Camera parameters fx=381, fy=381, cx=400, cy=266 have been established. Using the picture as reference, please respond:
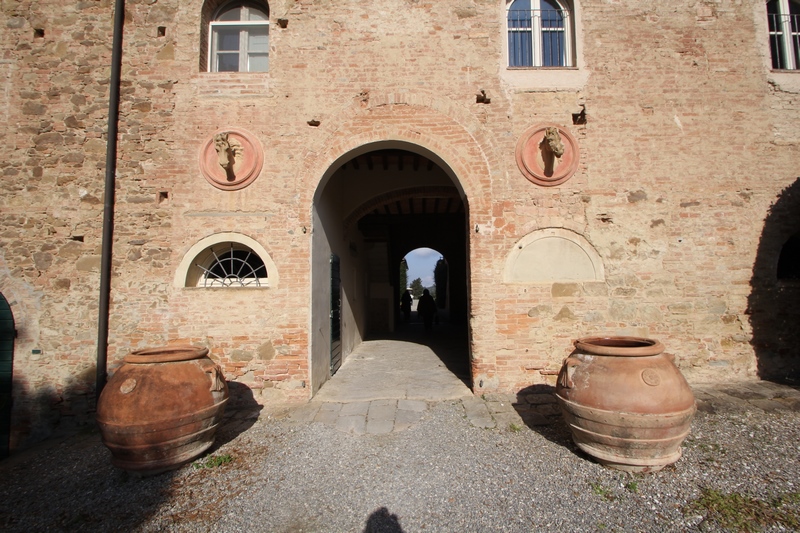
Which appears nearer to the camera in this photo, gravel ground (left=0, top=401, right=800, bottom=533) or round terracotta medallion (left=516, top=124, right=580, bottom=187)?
gravel ground (left=0, top=401, right=800, bottom=533)

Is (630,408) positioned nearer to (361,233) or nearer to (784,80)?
(784,80)

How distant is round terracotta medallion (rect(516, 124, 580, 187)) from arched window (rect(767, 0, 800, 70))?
3.94m

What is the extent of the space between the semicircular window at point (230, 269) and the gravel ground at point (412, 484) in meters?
2.25

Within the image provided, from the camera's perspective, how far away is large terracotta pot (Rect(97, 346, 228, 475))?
11.5ft

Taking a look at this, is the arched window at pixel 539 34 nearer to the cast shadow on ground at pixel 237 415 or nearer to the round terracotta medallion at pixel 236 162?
the round terracotta medallion at pixel 236 162

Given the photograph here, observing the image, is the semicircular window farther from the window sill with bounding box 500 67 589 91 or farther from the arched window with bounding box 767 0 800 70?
the arched window with bounding box 767 0 800 70

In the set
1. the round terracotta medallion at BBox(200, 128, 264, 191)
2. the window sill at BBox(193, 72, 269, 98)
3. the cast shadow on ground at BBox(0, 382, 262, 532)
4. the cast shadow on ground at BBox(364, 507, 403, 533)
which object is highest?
the window sill at BBox(193, 72, 269, 98)

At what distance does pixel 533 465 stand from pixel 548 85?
5.30m

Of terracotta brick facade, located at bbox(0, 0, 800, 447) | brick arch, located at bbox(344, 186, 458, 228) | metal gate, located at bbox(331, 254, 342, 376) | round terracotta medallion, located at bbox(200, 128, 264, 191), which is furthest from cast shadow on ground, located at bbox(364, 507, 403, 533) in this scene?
brick arch, located at bbox(344, 186, 458, 228)

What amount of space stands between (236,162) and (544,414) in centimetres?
553

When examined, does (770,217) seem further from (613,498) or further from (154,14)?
(154,14)

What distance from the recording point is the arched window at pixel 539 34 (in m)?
6.09

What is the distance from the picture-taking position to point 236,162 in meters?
5.68

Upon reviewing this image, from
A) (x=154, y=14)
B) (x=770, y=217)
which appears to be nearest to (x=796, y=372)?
(x=770, y=217)
